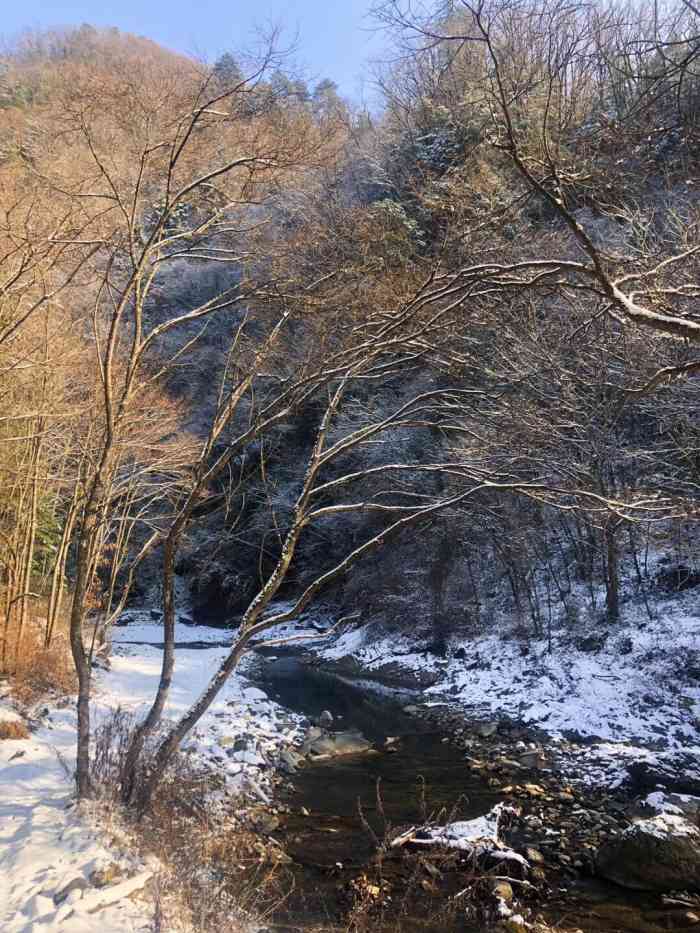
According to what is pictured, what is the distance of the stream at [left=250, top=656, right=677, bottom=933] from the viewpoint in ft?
15.7

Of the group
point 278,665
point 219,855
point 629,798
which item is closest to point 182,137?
point 219,855

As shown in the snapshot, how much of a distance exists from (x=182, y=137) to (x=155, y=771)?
4.65 meters

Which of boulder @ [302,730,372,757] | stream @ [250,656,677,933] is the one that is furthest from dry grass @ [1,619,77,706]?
stream @ [250,656,677,933]

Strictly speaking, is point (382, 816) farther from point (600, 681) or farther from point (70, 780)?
point (600, 681)

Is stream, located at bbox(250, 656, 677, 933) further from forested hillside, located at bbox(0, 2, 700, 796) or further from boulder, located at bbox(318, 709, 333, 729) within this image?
forested hillside, located at bbox(0, 2, 700, 796)

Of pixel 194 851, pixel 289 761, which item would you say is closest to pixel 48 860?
pixel 194 851

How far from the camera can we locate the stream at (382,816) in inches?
188

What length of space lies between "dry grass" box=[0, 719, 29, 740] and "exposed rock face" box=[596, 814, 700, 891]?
592 centimetres

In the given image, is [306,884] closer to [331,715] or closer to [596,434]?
[331,715]

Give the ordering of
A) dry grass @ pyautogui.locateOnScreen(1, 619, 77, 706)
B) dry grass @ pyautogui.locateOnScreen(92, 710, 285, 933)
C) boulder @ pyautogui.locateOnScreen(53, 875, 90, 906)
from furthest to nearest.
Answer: dry grass @ pyautogui.locateOnScreen(1, 619, 77, 706) < dry grass @ pyautogui.locateOnScreen(92, 710, 285, 933) < boulder @ pyautogui.locateOnScreen(53, 875, 90, 906)

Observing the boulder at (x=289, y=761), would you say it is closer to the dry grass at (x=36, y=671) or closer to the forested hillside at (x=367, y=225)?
the dry grass at (x=36, y=671)

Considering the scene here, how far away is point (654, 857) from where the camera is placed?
537 cm

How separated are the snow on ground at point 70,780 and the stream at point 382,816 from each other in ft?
2.68

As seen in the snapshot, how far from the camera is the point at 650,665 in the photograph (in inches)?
448
